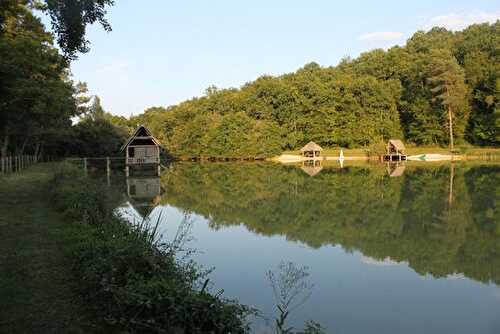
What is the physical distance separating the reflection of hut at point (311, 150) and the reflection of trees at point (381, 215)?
1038 inches

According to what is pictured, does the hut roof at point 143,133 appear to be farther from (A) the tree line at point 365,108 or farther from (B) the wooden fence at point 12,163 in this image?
(A) the tree line at point 365,108

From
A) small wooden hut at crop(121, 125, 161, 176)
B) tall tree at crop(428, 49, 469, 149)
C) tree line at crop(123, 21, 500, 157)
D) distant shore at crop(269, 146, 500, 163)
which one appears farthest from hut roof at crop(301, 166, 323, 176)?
tall tree at crop(428, 49, 469, 149)

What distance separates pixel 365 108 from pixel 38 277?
5238 centimetres

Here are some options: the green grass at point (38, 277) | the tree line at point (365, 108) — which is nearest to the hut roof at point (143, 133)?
the tree line at point (365, 108)

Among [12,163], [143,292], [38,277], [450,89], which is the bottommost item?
[38,277]

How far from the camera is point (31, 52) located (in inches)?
623

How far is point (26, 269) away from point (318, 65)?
71.5 m

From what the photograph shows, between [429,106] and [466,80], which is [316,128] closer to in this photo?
[429,106]

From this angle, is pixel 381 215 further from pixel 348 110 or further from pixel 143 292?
pixel 348 110

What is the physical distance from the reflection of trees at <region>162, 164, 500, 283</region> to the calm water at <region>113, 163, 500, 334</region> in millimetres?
32

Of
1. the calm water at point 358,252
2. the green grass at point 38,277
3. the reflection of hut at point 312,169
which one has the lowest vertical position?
the calm water at point 358,252

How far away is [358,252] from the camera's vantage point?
893cm

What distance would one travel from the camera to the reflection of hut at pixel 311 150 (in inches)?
1911

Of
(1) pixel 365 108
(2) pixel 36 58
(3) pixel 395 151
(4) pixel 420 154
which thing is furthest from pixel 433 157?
(2) pixel 36 58
